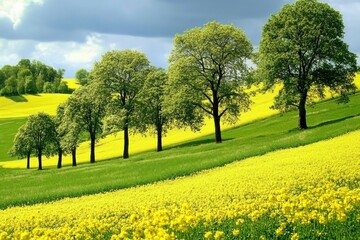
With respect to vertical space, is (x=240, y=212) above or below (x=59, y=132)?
below

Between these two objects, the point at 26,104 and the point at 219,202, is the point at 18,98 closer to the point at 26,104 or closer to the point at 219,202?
the point at 26,104

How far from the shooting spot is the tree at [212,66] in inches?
2151

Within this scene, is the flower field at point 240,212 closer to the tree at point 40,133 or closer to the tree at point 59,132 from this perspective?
the tree at point 59,132

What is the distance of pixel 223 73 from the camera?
2192 inches

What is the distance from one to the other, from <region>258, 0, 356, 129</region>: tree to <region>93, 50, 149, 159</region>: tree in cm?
2041

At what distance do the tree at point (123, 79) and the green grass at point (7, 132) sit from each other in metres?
46.9

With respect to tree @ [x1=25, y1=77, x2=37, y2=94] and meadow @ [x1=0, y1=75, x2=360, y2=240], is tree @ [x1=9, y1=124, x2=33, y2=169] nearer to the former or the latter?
meadow @ [x1=0, y1=75, x2=360, y2=240]

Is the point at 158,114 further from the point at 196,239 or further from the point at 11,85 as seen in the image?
the point at 11,85

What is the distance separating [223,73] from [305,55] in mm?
10140

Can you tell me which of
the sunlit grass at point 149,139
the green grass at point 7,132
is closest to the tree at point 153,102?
the sunlit grass at point 149,139

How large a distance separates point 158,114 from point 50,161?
1440 inches

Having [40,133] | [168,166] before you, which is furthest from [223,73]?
[40,133]

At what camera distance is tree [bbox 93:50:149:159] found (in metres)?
63.4

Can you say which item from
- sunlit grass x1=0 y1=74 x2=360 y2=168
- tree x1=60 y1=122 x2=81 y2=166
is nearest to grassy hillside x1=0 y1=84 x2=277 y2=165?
sunlit grass x1=0 y1=74 x2=360 y2=168
